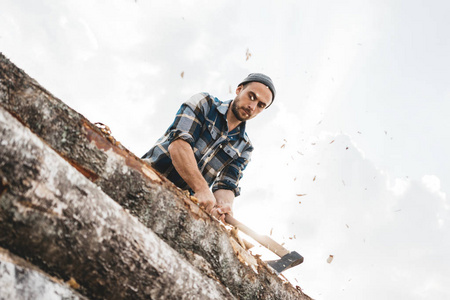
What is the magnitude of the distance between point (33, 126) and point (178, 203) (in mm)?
877

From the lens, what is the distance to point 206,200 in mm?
2799

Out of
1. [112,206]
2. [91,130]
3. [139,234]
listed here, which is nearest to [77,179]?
[112,206]

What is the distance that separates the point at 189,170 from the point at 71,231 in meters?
1.70

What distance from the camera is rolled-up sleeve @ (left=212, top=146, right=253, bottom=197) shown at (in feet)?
12.8

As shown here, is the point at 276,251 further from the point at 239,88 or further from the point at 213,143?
the point at 239,88

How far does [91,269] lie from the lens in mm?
1292

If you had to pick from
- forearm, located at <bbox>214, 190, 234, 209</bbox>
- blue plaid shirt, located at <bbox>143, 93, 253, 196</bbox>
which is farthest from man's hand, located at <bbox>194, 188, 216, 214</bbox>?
Result: forearm, located at <bbox>214, 190, 234, 209</bbox>

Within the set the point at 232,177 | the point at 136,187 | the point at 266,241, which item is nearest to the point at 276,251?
the point at 266,241

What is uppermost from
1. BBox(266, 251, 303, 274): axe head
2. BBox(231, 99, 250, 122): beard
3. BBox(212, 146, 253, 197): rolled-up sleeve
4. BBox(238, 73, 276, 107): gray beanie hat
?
BBox(238, 73, 276, 107): gray beanie hat

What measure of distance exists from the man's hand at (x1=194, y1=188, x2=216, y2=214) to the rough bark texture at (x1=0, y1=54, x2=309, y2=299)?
2.07 feet

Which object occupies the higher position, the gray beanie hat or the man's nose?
the gray beanie hat

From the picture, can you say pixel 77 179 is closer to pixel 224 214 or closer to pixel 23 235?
pixel 23 235

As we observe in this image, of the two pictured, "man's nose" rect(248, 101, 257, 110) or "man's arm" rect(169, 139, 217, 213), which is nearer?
"man's arm" rect(169, 139, 217, 213)

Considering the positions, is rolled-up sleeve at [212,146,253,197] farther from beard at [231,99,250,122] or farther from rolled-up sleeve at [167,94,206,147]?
rolled-up sleeve at [167,94,206,147]
